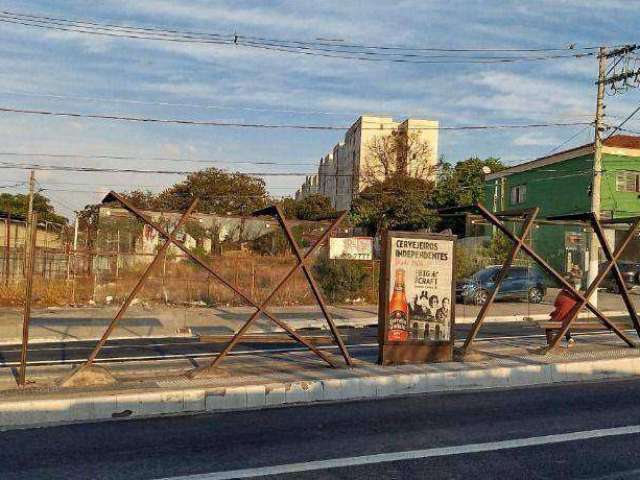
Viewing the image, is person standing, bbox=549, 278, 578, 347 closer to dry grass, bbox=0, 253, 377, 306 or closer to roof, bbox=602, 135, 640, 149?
dry grass, bbox=0, 253, 377, 306

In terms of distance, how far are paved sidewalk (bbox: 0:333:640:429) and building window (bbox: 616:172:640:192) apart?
1164 inches

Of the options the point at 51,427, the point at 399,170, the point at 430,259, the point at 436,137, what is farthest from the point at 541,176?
the point at 51,427

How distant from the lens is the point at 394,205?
A: 5194cm

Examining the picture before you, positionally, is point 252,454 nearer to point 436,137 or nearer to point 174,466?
point 174,466

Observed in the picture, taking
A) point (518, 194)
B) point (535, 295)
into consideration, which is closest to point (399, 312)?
point (535, 295)

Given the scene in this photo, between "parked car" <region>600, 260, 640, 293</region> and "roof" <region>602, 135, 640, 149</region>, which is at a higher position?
"roof" <region>602, 135, 640, 149</region>

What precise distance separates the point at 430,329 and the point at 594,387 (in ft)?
8.20

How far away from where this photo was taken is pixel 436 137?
74.0 m

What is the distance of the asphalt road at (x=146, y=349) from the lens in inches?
532

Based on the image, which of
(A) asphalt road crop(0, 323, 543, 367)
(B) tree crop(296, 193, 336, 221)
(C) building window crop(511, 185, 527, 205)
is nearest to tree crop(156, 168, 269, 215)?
(B) tree crop(296, 193, 336, 221)

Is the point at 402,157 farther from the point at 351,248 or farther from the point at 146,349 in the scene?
the point at 146,349

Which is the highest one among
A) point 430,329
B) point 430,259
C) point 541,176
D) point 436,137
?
point 436,137

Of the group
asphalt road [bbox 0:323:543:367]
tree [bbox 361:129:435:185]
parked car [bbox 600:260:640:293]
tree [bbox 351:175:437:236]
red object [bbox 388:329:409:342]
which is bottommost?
asphalt road [bbox 0:323:543:367]

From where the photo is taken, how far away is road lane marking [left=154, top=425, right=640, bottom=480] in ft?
20.2
